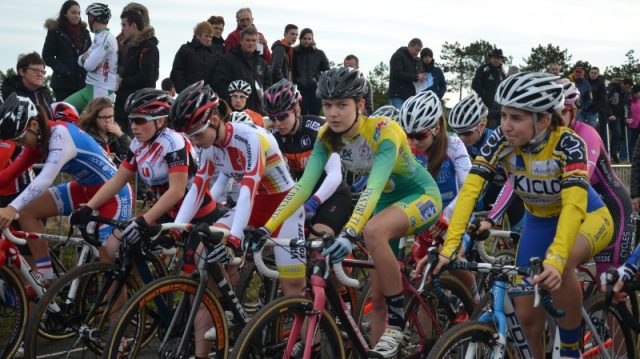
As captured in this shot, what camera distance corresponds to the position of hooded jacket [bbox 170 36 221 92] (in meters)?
10.8

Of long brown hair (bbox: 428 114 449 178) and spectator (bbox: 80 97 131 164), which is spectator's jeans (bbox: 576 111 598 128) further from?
spectator (bbox: 80 97 131 164)

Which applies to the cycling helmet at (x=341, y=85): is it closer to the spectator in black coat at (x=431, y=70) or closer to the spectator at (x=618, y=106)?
the spectator in black coat at (x=431, y=70)

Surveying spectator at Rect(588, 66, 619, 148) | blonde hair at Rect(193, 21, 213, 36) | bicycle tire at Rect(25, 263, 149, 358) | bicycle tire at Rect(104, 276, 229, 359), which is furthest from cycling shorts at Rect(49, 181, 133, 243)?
spectator at Rect(588, 66, 619, 148)

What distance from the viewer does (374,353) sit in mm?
5398

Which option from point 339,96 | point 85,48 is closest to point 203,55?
point 85,48

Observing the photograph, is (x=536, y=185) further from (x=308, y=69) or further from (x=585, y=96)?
(x=585, y=96)

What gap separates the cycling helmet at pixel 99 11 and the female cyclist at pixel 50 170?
308 cm

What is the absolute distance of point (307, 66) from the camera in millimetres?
12469

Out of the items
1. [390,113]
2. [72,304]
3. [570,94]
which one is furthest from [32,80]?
[570,94]

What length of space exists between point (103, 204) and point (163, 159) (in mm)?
932

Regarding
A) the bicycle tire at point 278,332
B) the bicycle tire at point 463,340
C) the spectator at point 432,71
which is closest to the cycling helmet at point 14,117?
the bicycle tire at point 278,332

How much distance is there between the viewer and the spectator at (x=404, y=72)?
44.9 ft

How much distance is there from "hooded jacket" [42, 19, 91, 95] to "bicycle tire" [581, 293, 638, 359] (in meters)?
7.19

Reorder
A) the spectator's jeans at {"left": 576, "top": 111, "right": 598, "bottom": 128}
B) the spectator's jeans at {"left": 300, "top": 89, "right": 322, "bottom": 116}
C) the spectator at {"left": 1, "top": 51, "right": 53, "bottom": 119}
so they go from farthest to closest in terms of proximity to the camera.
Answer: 1. the spectator's jeans at {"left": 576, "top": 111, "right": 598, "bottom": 128}
2. the spectator's jeans at {"left": 300, "top": 89, "right": 322, "bottom": 116}
3. the spectator at {"left": 1, "top": 51, "right": 53, "bottom": 119}
